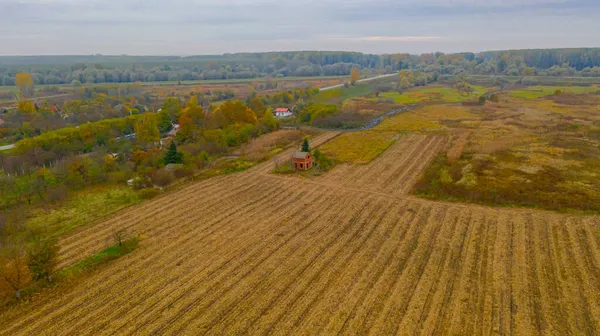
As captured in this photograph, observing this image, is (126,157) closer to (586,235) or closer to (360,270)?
(360,270)

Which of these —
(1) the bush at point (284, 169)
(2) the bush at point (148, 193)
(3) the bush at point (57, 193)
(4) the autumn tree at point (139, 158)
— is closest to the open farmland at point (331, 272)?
(2) the bush at point (148, 193)

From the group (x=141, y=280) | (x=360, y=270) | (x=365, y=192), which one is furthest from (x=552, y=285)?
(x=141, y=280)

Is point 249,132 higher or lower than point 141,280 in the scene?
higher

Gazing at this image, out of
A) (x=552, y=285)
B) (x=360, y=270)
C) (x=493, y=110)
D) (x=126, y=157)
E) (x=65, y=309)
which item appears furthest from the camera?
(x=493, y=110)

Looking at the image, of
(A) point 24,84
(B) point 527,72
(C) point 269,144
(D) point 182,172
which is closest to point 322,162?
(C) point 269,144

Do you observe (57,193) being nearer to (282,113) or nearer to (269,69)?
(282,113)
